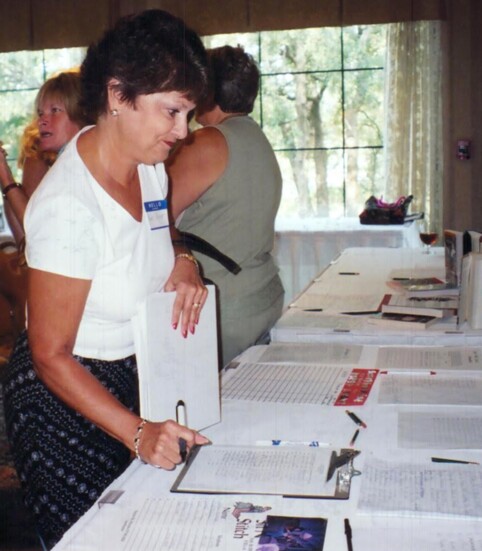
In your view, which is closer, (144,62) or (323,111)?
(144,62)

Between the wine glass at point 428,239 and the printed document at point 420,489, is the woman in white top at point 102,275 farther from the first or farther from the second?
the wine glass at point 428,239

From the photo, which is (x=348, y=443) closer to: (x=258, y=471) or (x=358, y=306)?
(x=258, y=471)

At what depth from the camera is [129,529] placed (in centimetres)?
114

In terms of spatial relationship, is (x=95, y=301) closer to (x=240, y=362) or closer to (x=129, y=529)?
Answer: (x=129, y=529)

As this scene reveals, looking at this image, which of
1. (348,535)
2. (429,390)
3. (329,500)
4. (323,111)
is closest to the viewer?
(348,535)

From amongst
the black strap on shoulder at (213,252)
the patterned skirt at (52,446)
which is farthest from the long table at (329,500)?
the black strap on shoulder at (213,252)

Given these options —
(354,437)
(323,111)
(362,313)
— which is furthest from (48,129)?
(323,111)

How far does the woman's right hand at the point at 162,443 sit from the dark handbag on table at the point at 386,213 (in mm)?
4493

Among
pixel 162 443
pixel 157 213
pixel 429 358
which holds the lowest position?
pixel 429 358

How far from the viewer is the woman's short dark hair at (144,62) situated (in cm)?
139

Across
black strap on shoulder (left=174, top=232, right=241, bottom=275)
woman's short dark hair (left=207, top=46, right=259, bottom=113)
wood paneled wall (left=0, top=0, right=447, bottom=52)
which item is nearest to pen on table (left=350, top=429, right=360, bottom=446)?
black strap on shoulder (left=174, top=232, right=241, bottom=275)

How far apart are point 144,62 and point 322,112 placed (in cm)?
551

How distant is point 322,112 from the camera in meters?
6.75

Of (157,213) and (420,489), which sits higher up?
(157,213)
